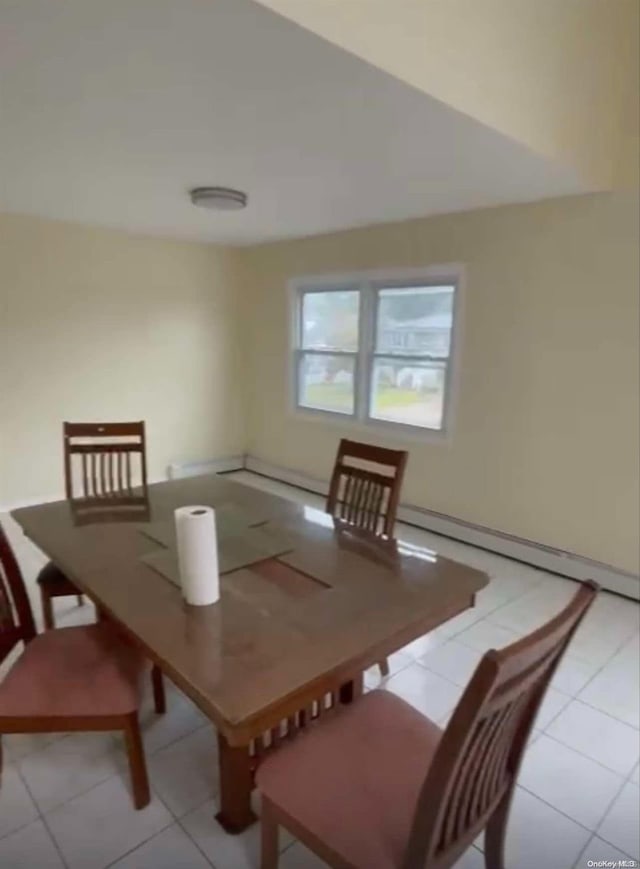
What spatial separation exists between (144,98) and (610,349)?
2532 mm

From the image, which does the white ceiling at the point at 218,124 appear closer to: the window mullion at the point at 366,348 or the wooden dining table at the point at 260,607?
the window mullion at the point at 366,348

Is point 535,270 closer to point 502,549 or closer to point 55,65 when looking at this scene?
point 502,549

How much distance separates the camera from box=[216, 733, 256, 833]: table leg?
1.42m

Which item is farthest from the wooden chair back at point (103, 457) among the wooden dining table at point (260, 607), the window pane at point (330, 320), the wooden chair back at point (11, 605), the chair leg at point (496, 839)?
the window pane at point (330, 320)

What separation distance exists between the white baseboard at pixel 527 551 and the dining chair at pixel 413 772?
2.03 metres

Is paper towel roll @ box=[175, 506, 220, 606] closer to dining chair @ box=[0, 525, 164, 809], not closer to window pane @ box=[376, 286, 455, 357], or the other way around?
dining chair @ box=[0, 525, 164, 809]

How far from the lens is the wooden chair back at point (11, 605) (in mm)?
1584

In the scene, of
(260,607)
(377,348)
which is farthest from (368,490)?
(377,348)

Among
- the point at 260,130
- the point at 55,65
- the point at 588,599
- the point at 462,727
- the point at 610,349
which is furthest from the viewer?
the point at 610,349

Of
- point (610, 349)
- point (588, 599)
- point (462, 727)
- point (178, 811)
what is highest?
point (610, 349)

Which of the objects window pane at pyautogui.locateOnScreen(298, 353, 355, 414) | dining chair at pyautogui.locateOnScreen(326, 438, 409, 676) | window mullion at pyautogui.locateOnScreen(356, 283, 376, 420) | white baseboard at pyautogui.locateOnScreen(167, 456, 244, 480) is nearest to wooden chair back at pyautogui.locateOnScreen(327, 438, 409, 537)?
dining chair at pyautogui.locateOnScreen(326, 438, 409, 676)

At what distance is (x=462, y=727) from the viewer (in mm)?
833

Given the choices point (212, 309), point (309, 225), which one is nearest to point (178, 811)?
point (309, 225)

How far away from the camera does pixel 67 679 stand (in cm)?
150
